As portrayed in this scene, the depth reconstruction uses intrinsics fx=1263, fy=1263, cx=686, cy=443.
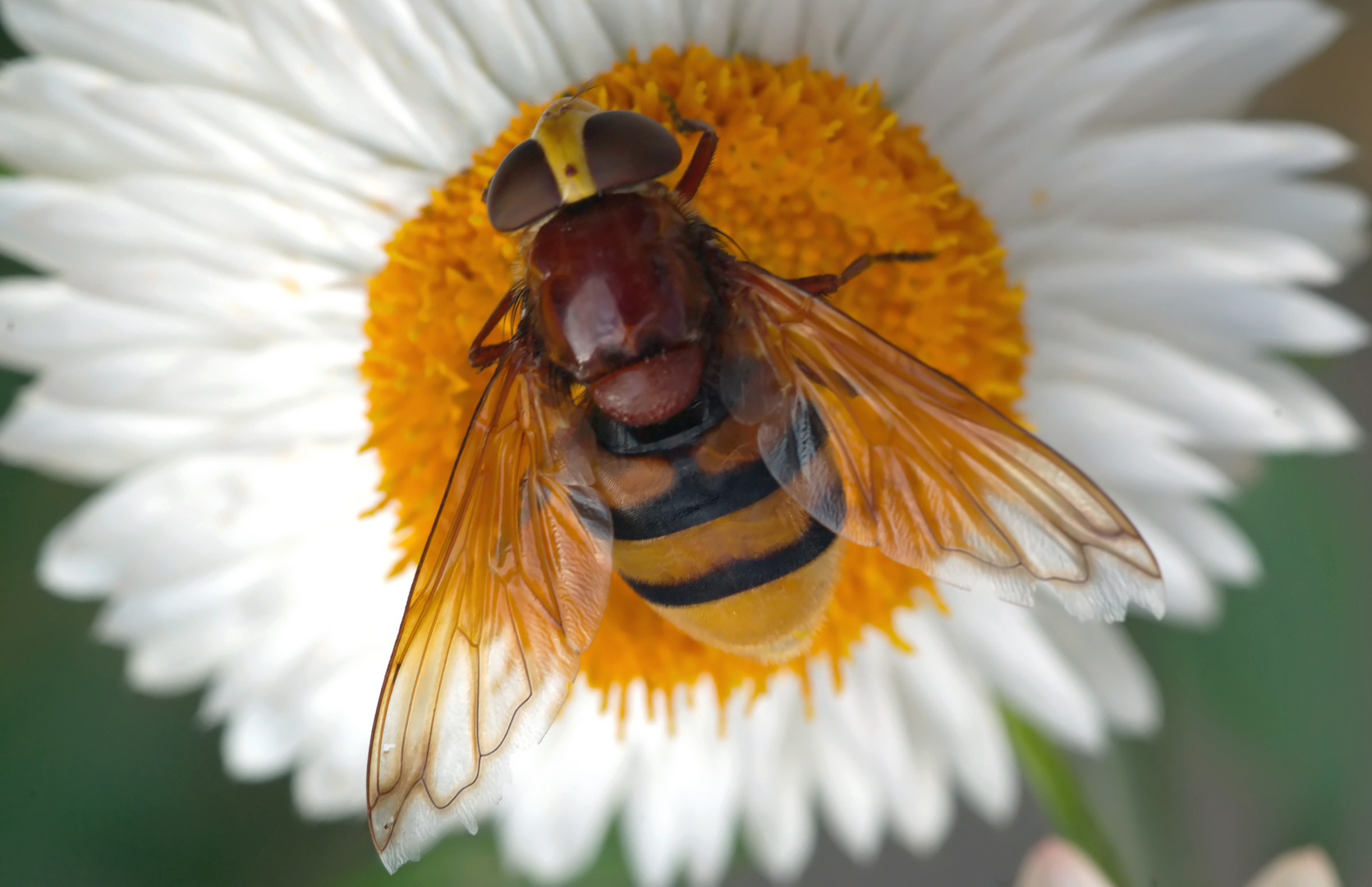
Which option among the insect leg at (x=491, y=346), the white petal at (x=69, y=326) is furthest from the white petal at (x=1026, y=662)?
the white petal at (x=69, y=326)

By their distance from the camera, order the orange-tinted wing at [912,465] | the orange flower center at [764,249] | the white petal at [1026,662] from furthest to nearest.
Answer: the white petal at [1026,662], the orange flower center at [764,249], the orange-tinted wing at [912,465]

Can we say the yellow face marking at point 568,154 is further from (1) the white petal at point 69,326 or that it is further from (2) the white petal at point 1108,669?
(2) the white petal at point 1108,669

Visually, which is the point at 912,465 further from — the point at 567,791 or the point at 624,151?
the point at 567,791

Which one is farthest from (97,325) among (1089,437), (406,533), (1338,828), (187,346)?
(1338,828)

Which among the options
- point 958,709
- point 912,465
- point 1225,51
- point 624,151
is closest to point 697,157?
point 624,151

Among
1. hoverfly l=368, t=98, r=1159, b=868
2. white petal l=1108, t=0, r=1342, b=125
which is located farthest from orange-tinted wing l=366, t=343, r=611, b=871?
white petal l=1108, t=0, r=1342, b=125

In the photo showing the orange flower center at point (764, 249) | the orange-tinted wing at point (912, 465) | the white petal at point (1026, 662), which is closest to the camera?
the orange-tinted wing at point (912, 465)

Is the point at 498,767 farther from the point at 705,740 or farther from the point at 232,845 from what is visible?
the point at 232,845

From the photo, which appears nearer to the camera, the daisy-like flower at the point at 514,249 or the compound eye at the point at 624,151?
the compound eye at the point at 624,151
